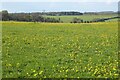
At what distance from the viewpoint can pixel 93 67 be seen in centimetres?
1541

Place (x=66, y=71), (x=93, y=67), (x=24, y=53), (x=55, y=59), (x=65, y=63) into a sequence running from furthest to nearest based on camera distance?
1. (x=24, y=53)
2. (x=55, y=59)
3. (x=65, y=63)
4. (x=93, y=67)
5. (x=66, y=71)

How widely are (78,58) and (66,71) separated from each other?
13.9 feet

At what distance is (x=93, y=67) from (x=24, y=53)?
20.0 ft

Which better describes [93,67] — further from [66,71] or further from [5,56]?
[5,56]

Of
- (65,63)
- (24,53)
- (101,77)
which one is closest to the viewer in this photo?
(101,77)

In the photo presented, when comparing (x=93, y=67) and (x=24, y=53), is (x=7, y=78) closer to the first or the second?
(x=93, y=67)

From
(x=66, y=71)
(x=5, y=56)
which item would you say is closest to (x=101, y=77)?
Result: (x=66, y=71)

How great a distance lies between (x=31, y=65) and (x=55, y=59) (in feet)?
7.75

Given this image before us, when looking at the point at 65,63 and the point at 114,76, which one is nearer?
the point at 114,76

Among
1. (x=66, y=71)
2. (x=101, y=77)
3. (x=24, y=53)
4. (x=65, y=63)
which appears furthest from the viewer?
(x=24, y=53)

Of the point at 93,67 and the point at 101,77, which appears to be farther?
the point at 93,67

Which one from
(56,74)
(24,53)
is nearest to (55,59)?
(24,53)

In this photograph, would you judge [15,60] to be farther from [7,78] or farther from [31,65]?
[7,78]

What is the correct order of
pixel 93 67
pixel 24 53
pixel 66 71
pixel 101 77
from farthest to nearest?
pixel 24 53, pixel 93 67, pixel 66 71, pixel 101 77
